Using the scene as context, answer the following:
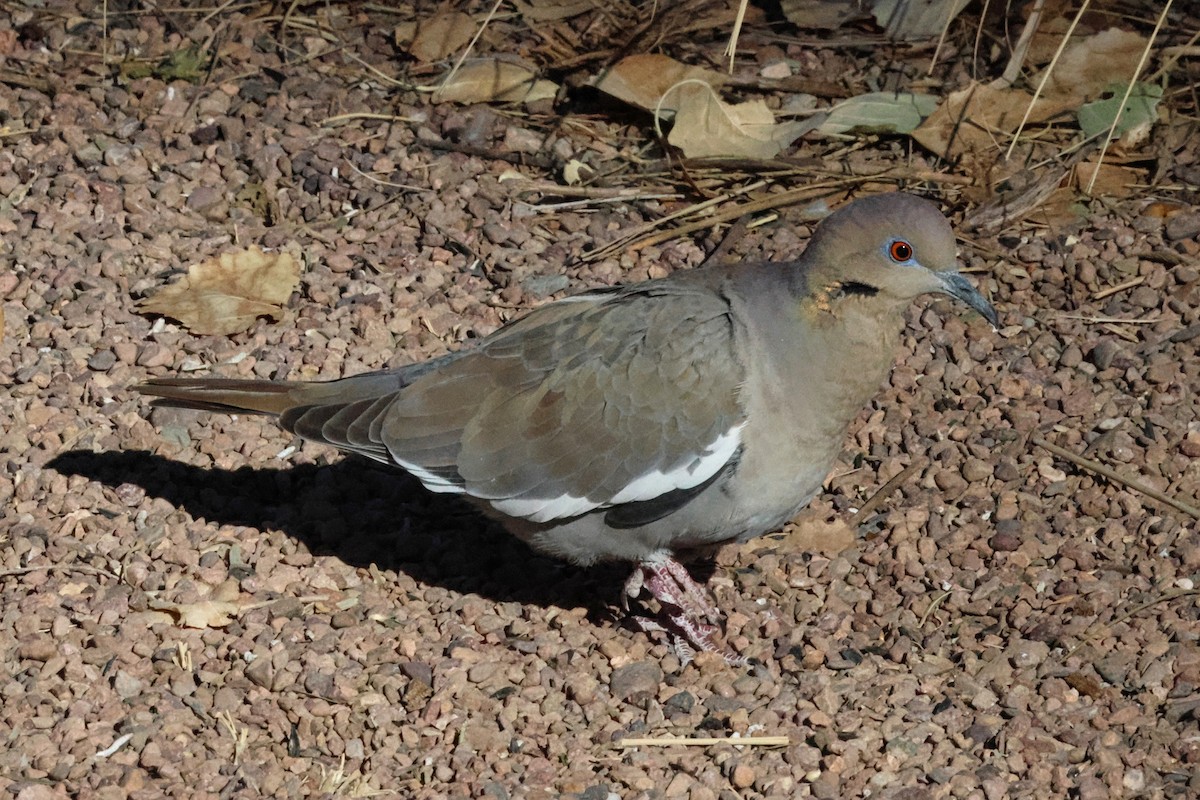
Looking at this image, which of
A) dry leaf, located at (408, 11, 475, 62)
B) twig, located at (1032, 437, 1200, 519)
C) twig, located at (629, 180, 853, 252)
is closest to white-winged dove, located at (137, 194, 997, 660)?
twig, located at (1032, 437, 1200, 519)

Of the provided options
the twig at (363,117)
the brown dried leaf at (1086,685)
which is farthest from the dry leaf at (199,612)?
the twig at (363,117)

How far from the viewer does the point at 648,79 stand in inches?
222

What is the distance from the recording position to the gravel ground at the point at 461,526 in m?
3.50

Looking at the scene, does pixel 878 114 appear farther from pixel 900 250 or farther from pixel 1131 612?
pixel 1131 612

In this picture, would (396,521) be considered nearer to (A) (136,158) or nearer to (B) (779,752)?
(B) (779,752)

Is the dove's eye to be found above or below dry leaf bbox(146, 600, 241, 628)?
above

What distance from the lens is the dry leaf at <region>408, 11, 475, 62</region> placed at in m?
5.87

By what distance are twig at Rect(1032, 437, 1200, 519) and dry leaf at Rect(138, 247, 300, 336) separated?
2.47 meters

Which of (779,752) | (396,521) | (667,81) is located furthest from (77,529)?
(667,81)

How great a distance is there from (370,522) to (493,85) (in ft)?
7.09

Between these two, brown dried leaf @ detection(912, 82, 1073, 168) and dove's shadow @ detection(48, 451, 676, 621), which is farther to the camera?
brown dried leaf @ detection(912, 82, 1073, 168)

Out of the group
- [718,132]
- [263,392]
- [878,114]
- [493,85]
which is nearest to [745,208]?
[718,132]

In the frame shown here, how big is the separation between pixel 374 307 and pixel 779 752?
83.6 inches

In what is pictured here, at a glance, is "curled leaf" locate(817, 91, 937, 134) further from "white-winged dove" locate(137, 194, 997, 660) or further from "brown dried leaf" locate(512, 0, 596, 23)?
"white-winged dove" locate(137, 194, 997, 660)
